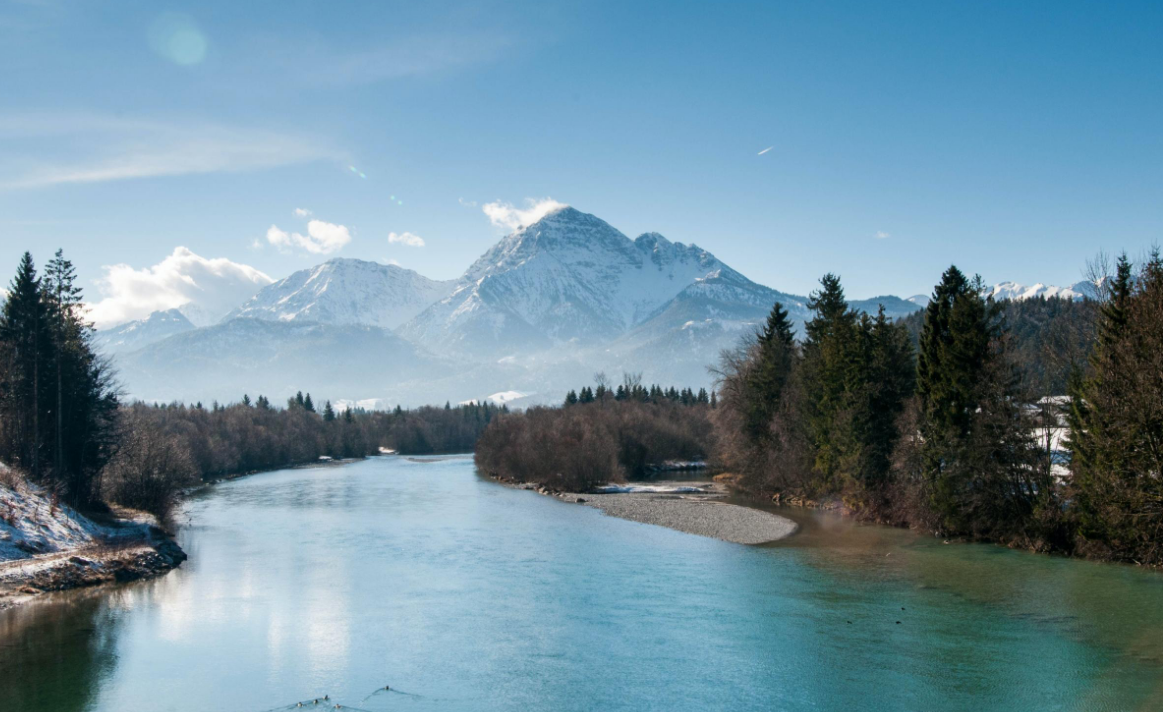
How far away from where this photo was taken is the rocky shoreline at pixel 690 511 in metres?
50.2

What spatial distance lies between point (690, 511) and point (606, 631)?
3426 centimetres

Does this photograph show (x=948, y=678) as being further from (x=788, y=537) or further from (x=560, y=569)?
(x=788, y=537)

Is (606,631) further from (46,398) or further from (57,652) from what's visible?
(46,398)

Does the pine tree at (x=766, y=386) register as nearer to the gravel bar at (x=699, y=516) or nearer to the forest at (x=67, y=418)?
the gravel bar at (x=699, y=516)

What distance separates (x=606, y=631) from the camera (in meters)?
27.2

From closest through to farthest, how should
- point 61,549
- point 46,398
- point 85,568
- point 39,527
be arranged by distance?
point 85,568, point 61,549, point 39,527, point 46,398

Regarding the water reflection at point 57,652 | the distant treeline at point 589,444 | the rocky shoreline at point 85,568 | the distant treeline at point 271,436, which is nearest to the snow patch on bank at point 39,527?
the rocky shoreline at point 85,568

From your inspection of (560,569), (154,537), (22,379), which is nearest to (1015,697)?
(560,569)

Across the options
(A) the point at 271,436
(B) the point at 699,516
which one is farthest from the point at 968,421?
(A) the point at 271,436

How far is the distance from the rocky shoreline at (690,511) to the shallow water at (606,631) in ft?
14.7

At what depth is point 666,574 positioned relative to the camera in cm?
3684

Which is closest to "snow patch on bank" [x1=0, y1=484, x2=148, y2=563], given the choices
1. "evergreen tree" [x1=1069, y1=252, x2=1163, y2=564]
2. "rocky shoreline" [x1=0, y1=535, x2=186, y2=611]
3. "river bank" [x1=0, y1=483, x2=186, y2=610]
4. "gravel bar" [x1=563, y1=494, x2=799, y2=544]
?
"river bank" [x1=0, y1=483, x2=186, y2=610]

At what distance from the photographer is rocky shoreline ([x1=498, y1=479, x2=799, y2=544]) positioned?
5016 cm

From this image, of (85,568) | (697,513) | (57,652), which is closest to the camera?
(57,652)
